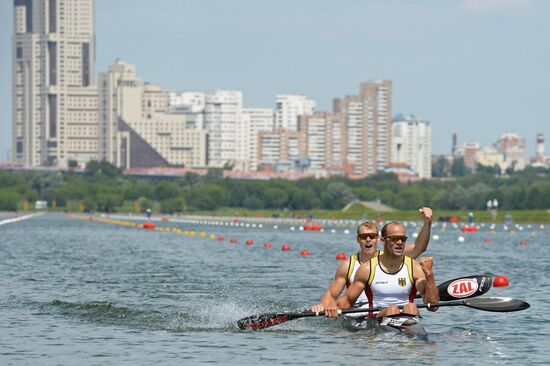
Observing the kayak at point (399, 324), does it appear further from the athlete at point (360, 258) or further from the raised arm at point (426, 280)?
the athlete at point (360, 258)

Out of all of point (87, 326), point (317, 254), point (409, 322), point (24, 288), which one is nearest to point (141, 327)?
point (87, 326)

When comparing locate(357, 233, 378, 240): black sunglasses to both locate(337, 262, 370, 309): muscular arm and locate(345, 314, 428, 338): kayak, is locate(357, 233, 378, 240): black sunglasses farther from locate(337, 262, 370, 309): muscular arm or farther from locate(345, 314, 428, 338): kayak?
locate(345, 314, 428, 338): kayak

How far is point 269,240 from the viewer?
8631 cm

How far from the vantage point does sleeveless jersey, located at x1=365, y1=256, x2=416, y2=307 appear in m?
23.2

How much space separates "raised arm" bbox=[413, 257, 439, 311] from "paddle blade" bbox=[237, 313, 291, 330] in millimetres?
3527

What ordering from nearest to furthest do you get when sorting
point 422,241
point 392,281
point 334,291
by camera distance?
point 392,281, point 422,241, point 334,291

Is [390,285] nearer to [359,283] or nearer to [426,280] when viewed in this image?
[359,283]

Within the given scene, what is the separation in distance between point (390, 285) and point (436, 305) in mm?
1184

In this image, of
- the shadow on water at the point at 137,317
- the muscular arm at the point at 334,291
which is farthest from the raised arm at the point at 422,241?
the shadow on water at the point at 137,317

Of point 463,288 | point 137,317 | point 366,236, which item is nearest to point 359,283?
point 366,236

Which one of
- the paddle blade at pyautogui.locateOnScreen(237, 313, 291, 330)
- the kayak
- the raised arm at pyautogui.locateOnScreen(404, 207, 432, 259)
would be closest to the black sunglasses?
the raised arm at pyautogui.locateOnScreen(404, 207, 432, 259)

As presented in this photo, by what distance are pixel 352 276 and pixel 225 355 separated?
8.44 feet

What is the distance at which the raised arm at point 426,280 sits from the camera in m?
23.3

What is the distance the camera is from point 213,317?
30.9 m
